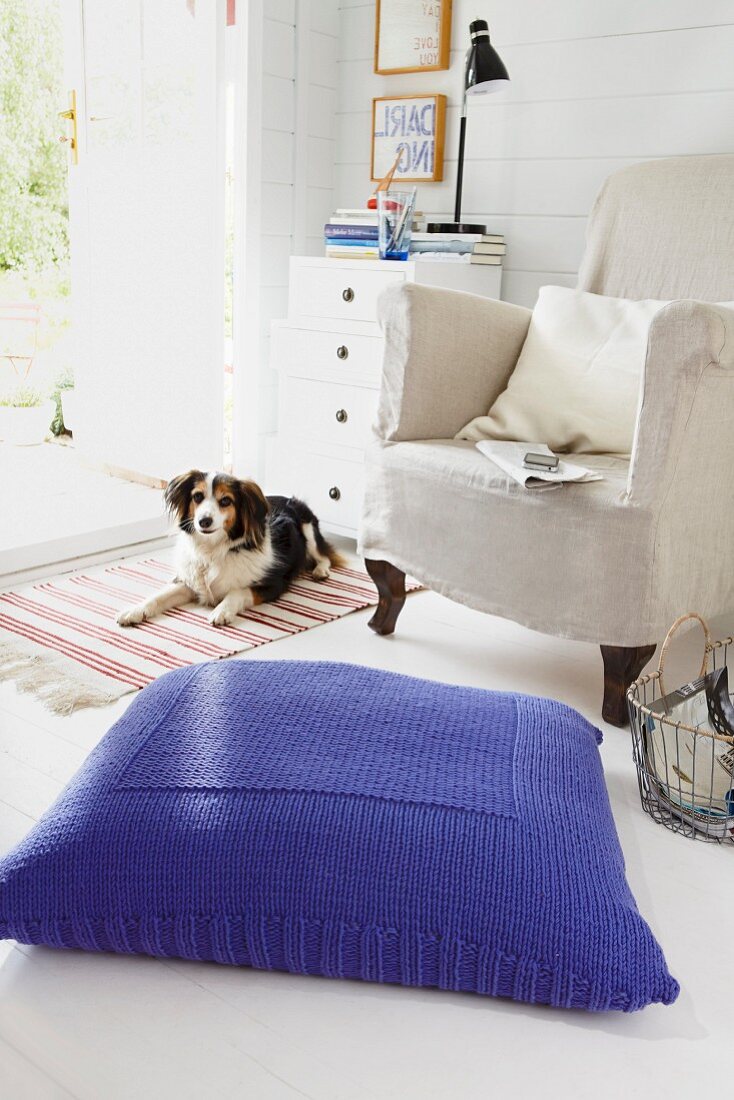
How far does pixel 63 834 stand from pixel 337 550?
181 cm

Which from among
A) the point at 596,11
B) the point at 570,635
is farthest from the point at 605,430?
the point at 596,11

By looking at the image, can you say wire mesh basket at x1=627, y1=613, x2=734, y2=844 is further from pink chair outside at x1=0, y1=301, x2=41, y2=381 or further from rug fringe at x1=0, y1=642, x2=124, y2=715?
pink chair outside at x1=0, y1=301, x2=41, y2=381

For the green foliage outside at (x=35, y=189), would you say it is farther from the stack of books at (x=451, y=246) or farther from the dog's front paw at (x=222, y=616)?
the dog's front paw at (x=222, y=616)

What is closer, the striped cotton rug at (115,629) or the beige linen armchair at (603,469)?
the beige linen armchair at (603,469)

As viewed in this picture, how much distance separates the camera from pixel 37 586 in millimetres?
2613

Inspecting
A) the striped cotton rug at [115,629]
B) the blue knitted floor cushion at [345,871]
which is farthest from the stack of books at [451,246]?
the blue knitted floor cushion at [345,871]

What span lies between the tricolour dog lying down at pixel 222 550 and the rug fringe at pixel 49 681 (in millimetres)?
255

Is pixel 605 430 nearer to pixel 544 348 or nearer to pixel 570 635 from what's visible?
pixel 544 348

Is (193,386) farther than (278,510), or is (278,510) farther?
(193,386)

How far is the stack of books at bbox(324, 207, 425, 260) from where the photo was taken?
2.84 metres

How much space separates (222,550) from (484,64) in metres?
1.45

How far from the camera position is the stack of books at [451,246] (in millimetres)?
2762

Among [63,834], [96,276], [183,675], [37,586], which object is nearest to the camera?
[63,834]

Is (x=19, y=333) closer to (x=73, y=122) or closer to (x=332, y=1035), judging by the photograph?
(x=73, y=122)
